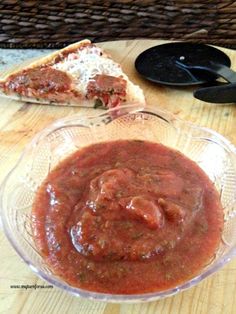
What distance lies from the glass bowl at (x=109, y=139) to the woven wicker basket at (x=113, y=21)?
118 cm

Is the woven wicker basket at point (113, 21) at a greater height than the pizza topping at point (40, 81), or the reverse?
the pizza topping at point (40, 81)

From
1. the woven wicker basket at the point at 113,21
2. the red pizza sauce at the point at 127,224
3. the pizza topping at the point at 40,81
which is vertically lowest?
the woven wicker basket at the point at 113,21

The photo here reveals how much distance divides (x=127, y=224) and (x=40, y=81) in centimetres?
106

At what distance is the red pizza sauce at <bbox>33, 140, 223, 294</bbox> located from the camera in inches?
48.3

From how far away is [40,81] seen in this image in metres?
2.17

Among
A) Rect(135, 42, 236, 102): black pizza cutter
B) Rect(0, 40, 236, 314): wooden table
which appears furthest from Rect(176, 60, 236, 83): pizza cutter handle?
Rect(0, 40, 236, 314): wooden table

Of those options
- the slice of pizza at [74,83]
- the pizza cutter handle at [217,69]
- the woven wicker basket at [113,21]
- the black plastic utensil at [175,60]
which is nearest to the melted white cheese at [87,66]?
the slice of pizza at [74,83]

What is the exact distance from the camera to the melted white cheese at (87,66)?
2.21m

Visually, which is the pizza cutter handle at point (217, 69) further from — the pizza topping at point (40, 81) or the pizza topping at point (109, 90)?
the pizza topping at point (40, 81)

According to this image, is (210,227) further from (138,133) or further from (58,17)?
(58,17)

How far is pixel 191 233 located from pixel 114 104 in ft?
3.01

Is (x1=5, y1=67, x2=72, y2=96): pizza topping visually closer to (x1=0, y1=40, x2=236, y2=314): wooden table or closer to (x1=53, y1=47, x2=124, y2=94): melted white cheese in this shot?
(x1=53, y1=47, x2=124, y2=94): melted white cheese

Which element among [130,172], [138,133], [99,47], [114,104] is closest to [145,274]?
[130,172]

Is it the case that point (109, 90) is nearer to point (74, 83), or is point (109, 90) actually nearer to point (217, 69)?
point (74, 83)
